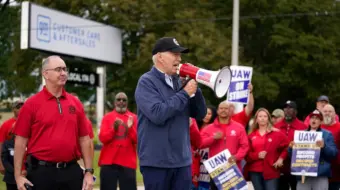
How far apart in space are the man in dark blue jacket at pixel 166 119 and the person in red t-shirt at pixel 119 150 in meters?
4.74

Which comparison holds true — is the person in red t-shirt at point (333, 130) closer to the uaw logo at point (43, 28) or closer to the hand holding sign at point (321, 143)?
the hand holding sign at point (321, 143)

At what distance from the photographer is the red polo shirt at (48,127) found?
620 cm

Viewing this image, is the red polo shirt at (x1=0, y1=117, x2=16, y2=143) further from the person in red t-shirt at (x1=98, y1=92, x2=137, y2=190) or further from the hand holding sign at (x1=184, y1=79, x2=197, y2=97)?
the hand holding sign at (x1=184, y1=79, x2=197, y2=97)

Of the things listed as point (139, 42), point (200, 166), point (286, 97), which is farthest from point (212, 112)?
point (286, 97)

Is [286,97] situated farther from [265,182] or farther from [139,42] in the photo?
[265,182]

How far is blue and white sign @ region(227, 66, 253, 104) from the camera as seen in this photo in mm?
12406

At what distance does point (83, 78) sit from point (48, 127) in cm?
2014

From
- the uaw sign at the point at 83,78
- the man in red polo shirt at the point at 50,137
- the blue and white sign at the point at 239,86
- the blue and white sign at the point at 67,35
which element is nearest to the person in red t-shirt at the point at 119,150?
the blue and white sign at the point at 239,86

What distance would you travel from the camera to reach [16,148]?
20.6 ft

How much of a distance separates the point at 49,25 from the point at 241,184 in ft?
53.9

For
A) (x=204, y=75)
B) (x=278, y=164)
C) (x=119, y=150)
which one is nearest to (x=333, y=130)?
(x=278, y=164)

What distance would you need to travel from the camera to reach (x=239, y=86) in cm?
1281

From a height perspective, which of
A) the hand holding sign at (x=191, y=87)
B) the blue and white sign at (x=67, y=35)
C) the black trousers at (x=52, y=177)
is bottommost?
the black trousers at (x=52, y=177)

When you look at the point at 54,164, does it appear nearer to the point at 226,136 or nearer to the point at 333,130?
the point at 226,136
